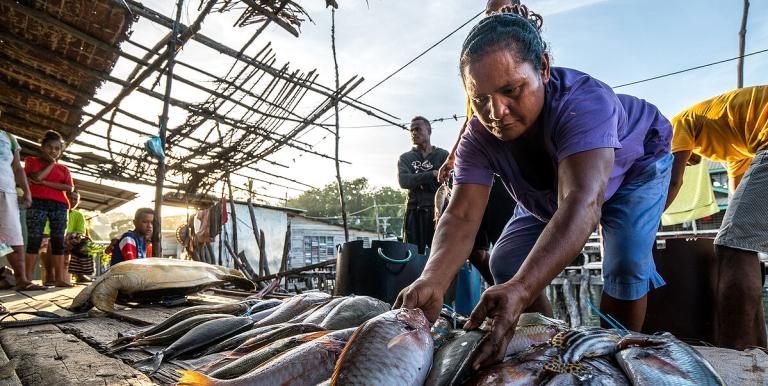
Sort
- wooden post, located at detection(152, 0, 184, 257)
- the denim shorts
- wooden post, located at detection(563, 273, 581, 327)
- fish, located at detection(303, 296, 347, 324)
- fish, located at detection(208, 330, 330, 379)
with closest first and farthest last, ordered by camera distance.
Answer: fish, located at detection(208, 330, 330, 379), the denim shorts, fish, located at detection(303, 296, 347, 324), wooden post, located at detection(152, 0, 184, 257), wooden post, located at detection(563, 273, 581, 327)

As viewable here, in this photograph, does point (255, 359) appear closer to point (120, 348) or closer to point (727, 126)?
point (120, 348)

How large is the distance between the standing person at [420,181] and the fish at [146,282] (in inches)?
90.1

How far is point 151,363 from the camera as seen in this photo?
2102 millimetres

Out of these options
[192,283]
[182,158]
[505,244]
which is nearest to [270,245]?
[182,158]

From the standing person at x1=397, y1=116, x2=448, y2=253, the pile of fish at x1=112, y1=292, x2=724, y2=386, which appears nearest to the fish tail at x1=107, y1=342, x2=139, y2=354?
the pile of fish at x1=112, y1=292, x2=724, y2=386

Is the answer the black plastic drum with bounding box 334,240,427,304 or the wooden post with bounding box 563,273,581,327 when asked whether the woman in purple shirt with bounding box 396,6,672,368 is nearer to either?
the black plastic drum with bounding box 334,240,427,304

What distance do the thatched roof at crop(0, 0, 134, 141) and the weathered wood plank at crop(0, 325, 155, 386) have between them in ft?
15.4

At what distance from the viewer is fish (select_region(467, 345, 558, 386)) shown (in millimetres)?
1223

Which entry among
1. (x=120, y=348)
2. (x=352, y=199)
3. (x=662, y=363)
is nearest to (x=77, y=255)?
(x=120, y=348)

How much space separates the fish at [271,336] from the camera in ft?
6.56

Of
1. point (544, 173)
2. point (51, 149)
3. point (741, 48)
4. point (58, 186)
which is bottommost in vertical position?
point (544, 173)

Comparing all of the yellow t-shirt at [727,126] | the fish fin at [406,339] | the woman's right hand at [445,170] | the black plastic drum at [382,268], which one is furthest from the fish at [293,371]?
the yellow t-shirt at [727,126]

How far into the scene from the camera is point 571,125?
1.73m

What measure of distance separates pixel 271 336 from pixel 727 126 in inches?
131
